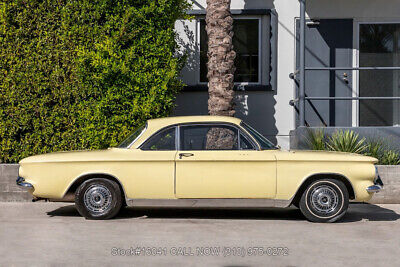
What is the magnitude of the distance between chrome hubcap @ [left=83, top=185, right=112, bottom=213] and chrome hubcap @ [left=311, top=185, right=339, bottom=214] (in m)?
2.77

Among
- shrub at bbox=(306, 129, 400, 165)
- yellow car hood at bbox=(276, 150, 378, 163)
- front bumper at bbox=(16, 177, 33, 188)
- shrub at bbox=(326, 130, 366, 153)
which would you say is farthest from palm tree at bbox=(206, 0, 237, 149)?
front bumper at bbox=(16, 177, 33, 188)

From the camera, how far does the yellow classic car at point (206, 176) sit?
8.63 metres

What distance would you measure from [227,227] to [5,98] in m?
5.39

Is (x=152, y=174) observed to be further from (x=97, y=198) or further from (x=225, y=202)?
(x=225, y=202)

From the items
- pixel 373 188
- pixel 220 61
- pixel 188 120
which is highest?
pixel 220 61

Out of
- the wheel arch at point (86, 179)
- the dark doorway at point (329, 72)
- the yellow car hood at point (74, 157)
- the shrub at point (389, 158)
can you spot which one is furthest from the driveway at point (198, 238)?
the dark doorway at point (329, 72)

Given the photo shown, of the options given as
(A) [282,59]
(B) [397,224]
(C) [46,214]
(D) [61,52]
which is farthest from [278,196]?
(A) [282,59]

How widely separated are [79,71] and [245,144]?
4.17 metres

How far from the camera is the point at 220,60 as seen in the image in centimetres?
1259

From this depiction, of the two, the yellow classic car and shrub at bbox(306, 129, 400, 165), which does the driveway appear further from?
shrub at bbox(306, 129, 400, 165)

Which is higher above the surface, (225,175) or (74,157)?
(74,157)

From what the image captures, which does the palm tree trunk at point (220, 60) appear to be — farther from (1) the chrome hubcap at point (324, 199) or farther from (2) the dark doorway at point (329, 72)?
(1) the chrome hubcap at point (324, 199)

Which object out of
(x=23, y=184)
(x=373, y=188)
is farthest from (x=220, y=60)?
(x=23, y=184)

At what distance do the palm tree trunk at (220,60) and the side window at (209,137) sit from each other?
353 centimetres
